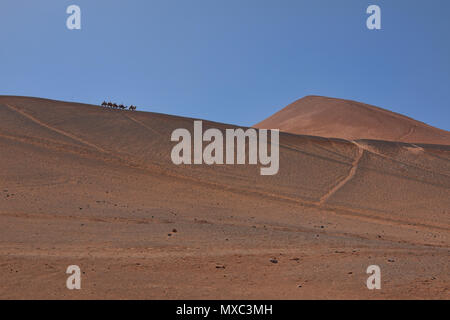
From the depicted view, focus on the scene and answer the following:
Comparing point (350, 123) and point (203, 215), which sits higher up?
point (350, 123)

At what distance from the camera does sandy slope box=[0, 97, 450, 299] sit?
752 centimetres

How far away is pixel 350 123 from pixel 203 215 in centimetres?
4737

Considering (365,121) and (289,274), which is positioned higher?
(365,121)

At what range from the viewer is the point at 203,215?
14.8m

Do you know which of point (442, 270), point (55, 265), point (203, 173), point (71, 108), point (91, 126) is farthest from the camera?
point (71, 108)

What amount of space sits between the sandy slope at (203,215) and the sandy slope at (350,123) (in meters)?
20.1

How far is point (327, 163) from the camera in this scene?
27.8 metres

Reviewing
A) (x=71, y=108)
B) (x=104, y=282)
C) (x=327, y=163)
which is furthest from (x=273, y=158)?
(x=104, y=282)

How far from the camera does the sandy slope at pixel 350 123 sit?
53344 millimetres

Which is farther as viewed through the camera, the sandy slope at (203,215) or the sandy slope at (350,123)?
the sandy slope at (350,123)

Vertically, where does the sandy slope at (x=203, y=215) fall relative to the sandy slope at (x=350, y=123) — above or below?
below

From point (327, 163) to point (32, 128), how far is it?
57.2 ft
